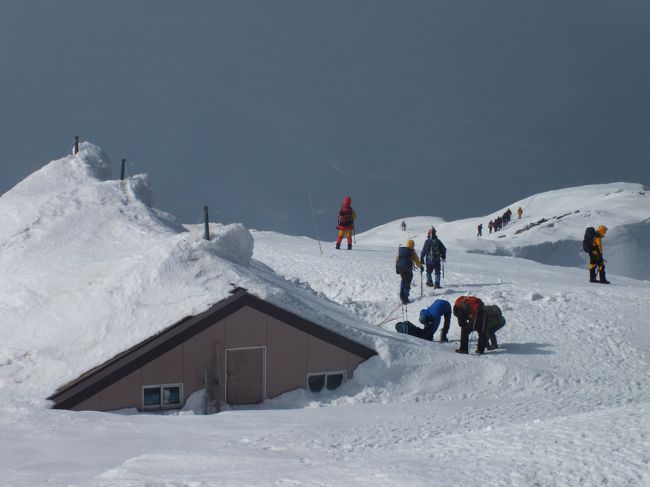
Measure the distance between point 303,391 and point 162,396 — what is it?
211cm

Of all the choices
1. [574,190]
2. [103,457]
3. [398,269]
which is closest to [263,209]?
[574,190]

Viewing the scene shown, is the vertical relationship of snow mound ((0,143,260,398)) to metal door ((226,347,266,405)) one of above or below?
above

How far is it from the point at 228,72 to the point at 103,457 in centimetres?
13700

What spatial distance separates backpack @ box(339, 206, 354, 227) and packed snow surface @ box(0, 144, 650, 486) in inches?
50.9

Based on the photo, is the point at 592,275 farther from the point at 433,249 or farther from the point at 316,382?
the point at 316,382

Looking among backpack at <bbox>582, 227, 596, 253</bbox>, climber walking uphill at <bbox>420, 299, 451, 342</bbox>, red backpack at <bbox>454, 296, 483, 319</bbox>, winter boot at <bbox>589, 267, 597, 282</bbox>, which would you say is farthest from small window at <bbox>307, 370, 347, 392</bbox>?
winter boot at <bbox>589, 267, 597, 282</bbox>

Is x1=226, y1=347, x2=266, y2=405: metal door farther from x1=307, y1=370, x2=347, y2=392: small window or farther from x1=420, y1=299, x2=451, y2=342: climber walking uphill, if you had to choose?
x1=420, y1=299, x2=451, y2=342: climber walking uphill

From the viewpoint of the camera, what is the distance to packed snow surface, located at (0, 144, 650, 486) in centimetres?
772

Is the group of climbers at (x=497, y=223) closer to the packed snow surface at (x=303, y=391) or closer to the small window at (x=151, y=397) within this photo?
the packed snow surface at (x=303, y=391)

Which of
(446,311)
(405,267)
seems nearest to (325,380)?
(446,311)

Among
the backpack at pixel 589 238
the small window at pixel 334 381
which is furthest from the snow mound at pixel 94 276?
the backpack at pixel 589 238

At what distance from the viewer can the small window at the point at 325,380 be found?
13117mm

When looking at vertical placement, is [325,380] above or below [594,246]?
below

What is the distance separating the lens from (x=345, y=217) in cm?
2553
